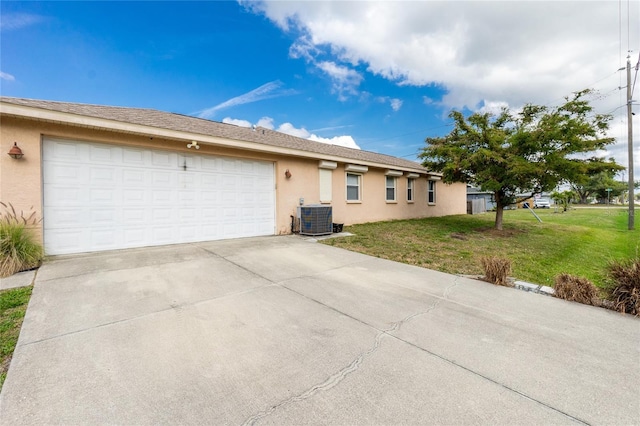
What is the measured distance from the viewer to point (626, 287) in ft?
13.0

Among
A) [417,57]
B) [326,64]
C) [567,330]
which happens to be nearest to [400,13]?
[417,57]

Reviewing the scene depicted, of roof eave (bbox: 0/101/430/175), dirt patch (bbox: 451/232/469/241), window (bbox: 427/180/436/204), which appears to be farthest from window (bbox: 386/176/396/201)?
roof eave (bbox: 0/101/430/175)

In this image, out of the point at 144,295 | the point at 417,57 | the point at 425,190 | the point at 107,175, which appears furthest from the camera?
the point at 425,190

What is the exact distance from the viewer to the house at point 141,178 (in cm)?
559

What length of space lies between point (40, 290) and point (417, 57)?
15.2 meters

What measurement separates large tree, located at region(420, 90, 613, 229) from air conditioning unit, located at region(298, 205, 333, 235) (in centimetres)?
564

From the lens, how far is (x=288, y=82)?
16.0m

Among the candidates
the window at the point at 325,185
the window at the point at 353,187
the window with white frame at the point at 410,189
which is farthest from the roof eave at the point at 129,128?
the window with white frame at the point at 410,189

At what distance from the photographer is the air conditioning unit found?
918cm

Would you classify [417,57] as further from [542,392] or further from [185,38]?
[542,392]

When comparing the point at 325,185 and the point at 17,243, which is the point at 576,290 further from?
the point at 17,243

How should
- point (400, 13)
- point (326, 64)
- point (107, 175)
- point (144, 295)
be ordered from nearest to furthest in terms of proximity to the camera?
1. point (144, 295)
2. point (107, 175)
3. point (400, 13)
4. point (326, 64)

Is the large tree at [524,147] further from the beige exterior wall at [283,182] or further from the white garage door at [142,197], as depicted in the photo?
the white garage door at [142,197]

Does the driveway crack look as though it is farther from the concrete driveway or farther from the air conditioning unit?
the air conditioning unit
